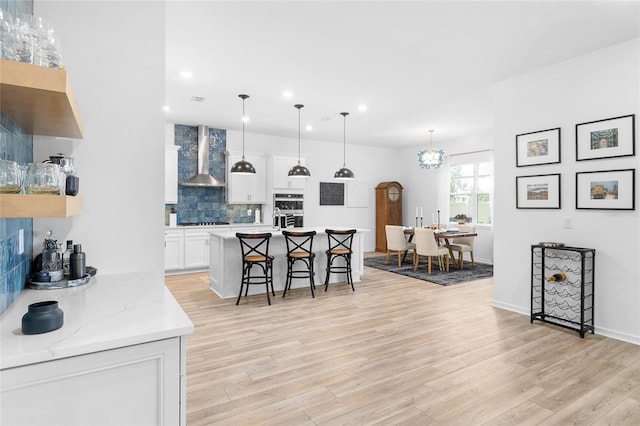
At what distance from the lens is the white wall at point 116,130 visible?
2125 mm

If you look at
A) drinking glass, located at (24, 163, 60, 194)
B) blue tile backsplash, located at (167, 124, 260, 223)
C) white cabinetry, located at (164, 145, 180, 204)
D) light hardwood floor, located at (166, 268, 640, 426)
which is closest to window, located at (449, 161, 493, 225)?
light hardwood floor, located at (166, 268, 640, 426)

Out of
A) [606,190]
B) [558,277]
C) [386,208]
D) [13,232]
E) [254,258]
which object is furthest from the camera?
[386,208]

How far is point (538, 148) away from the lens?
4098 mm

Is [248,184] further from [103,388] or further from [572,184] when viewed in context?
[103,388]

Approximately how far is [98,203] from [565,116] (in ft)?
14.7

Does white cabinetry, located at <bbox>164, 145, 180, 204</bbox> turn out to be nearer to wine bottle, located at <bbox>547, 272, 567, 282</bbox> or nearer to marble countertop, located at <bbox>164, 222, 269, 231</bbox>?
marble countertop, located at <bbox>164, 222, 269, 231</bbox>

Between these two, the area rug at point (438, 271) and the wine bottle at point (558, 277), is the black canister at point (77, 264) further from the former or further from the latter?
the area rug at point (438, 271)

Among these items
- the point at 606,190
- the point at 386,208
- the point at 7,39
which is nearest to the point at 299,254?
the point at 606,190

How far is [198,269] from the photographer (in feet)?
22.2

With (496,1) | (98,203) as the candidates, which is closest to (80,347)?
(98,203)

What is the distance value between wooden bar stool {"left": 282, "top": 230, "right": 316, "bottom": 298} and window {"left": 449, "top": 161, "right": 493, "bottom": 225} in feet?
14.8

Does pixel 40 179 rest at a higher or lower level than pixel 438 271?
higher

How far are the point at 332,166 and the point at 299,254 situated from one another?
4.34 m

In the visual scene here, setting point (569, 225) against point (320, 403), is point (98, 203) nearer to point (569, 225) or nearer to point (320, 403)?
point (320, 403)
